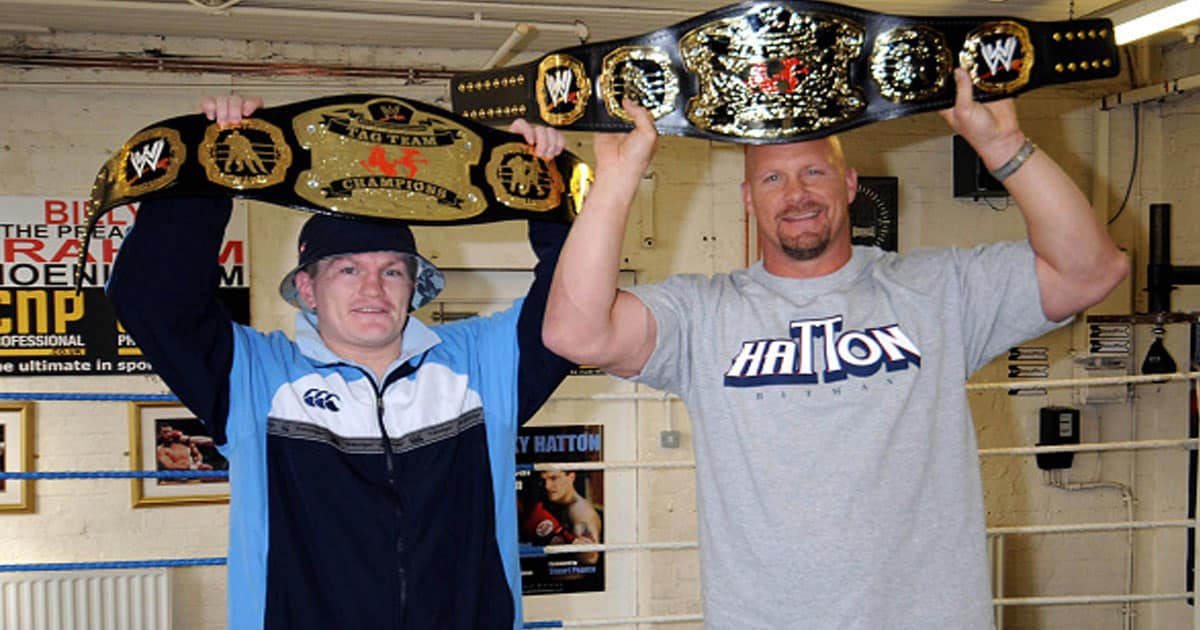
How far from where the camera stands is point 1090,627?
561 centimetres

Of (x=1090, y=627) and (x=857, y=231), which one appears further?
(x=1090, y=627)

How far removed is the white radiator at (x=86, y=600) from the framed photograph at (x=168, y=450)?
328 millimetres

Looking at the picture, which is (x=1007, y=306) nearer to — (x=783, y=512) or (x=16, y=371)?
(x=783, y=512)

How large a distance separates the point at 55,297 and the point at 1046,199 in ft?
14.1

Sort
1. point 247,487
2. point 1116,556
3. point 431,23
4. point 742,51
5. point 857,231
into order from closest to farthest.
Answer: point 742,51 → point 247,487 → point 431,23 → point 857,231 → point 1116,556

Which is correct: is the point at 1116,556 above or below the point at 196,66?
below

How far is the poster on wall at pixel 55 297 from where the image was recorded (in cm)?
453

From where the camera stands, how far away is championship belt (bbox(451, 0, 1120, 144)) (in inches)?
61.1

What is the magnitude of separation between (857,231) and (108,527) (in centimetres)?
370

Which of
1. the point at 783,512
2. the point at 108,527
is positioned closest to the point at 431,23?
the point at 108,527

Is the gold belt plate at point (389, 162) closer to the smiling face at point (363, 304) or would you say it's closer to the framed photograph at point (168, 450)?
the smiling face at point (363, 304)

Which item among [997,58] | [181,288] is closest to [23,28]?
[181,288]

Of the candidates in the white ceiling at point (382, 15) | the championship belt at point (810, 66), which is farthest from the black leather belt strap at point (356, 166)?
the white ceiling at point (382, 15)

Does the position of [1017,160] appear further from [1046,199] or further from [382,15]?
[382,15]
